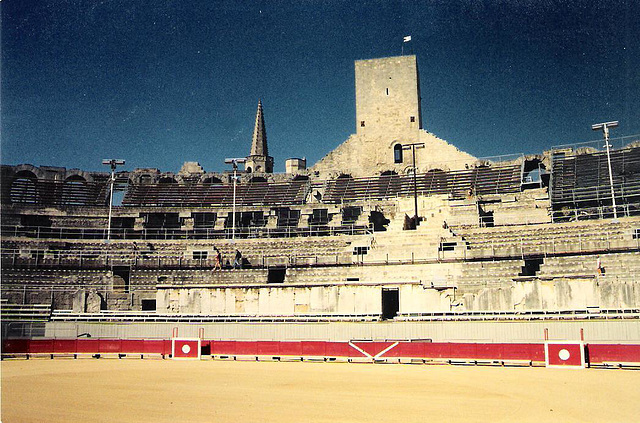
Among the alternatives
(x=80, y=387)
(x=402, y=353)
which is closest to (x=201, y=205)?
(x=402, y=353)

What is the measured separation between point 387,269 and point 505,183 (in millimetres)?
19731

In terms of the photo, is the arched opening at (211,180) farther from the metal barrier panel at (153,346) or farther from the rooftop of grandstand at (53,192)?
the metal barrier panel at (153,346)

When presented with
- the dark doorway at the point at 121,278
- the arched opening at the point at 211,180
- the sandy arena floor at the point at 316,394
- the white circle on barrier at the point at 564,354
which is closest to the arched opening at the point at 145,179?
the arched opening at the point at 211,180

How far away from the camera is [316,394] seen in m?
18.2

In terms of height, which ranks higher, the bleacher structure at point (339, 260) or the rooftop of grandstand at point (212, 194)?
the rooftop of grandstand at point (212, 194)

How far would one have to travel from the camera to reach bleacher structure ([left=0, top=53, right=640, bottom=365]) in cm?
3006

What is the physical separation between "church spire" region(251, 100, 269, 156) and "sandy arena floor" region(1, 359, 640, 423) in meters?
72.4

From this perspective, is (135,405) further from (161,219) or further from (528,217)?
(161,219)

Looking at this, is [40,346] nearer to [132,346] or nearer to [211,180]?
[132,346]

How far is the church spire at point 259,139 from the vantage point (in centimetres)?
9706

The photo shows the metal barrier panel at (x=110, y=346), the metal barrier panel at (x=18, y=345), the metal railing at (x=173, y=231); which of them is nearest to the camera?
the metal barrier panel at (x=18, y=345)

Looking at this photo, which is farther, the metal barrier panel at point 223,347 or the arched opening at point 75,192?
the arched opening at point 75,192

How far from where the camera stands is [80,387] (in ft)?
64.7

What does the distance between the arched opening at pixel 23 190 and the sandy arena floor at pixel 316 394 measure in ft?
105
